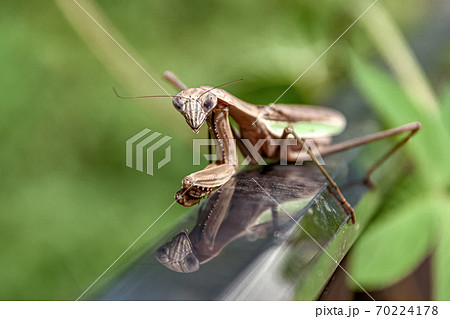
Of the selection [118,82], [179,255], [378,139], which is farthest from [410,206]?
[118,82]

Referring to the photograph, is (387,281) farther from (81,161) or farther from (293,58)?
(81,161)

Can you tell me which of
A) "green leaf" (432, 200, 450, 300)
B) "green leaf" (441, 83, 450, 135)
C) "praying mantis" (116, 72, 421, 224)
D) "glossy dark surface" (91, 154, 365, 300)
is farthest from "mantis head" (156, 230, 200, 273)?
"green leaf" (441, 83, 450, 135)

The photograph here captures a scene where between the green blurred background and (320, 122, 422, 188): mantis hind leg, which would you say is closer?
(320, 122, 422, 188): mantis hind leg

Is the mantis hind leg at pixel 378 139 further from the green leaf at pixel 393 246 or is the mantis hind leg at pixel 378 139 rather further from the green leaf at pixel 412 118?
the green leaf at pixel 393 246

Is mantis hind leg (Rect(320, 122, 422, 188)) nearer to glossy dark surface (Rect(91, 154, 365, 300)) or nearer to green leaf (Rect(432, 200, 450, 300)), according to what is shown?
green leaf (Rect(432, 200, 450, 300))

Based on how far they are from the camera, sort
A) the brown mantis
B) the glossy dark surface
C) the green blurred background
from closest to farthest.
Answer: the glossy dark surface, the brown mantis, the green blurred background

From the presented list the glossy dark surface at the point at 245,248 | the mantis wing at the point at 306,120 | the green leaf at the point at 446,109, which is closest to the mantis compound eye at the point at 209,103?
the mantis wing at the point at 306,120

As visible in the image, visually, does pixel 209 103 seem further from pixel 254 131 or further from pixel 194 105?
pixel 254 131

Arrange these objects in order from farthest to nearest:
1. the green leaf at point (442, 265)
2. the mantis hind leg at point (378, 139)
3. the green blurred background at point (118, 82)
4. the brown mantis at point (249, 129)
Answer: the green blurred background at point (118, 82)
the mantis hind leg at point (378, 139)
the brown mantis at point (249, 129)
the green leaf at point (442, 265)

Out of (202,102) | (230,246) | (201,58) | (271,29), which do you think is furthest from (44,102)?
(230,246)

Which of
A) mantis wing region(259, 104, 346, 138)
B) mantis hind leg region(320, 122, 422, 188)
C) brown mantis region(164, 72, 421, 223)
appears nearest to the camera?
brown mantis region(164, 72, 421, 223)
